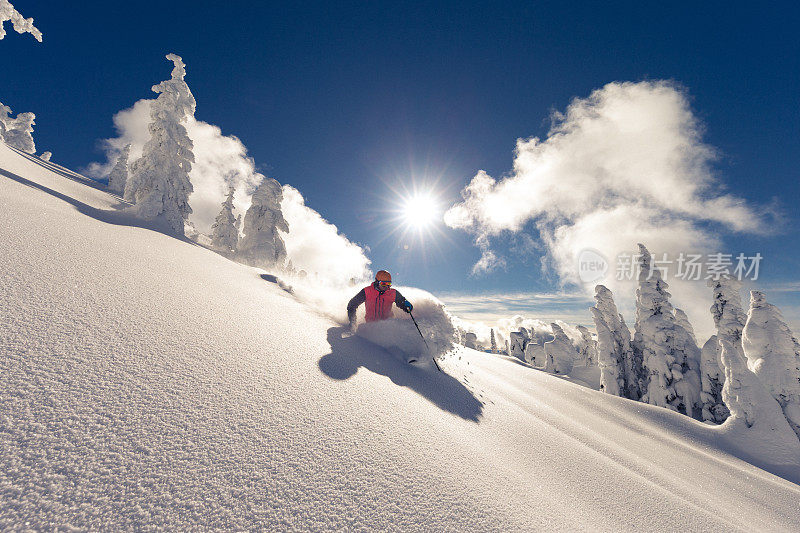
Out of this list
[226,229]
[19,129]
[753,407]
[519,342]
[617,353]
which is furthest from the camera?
Result: [519,342]

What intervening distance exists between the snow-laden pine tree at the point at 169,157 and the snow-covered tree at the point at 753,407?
2807cm

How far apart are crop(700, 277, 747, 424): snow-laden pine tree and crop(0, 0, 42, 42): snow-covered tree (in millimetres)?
42985

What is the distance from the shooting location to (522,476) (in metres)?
2.38

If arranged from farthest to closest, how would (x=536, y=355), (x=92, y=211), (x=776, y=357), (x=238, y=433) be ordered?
1. (x=536, y=355)
2. (x=776, y=357)
3. (x=92, y=211)
4. (x=238, y=433)

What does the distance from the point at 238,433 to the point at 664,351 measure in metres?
27.1

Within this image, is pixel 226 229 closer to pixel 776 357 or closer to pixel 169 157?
pixel 169 157

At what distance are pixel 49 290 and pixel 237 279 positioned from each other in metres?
3.36

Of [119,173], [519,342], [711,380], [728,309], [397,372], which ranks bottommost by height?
[397,372]

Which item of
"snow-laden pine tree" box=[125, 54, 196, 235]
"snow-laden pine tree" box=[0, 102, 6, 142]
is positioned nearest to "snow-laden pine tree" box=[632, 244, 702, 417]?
"snow-laden pine tree" box=[125, 54, 196, 235]

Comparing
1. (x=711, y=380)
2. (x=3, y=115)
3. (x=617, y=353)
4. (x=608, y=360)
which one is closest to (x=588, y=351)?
(x=617, y=353)

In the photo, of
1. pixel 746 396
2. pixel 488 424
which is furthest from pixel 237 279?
pixel 746 396

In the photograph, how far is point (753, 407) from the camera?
1053cm

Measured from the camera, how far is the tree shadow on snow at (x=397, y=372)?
11.0 feet

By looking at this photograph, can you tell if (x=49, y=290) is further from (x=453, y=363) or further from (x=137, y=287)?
(x=453, y=363)
